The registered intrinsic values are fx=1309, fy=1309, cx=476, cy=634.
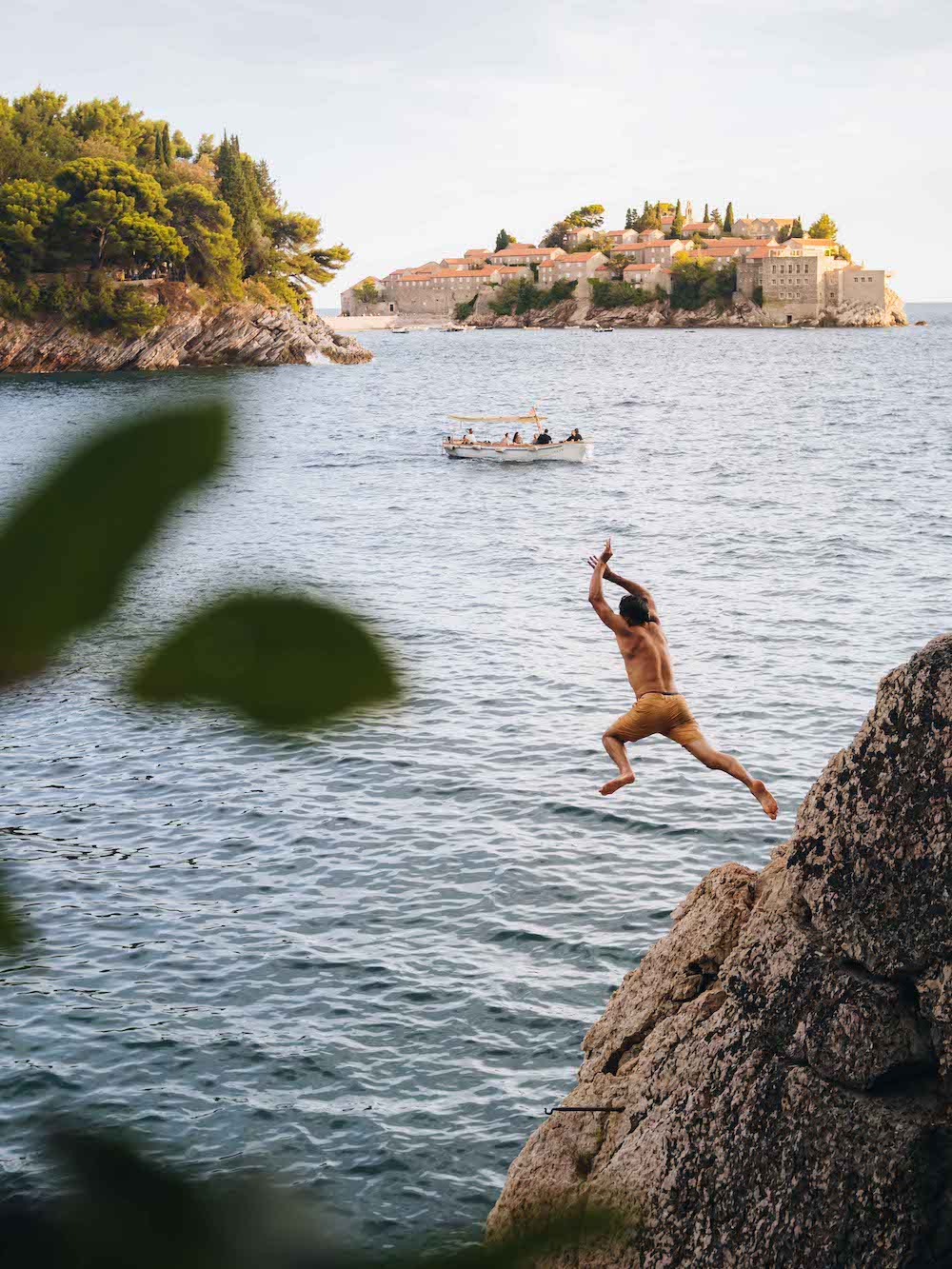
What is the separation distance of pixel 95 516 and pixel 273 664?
0.16 metres

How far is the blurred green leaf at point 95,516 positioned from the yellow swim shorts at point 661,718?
8.55 metres

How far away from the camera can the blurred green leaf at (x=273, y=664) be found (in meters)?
0.92

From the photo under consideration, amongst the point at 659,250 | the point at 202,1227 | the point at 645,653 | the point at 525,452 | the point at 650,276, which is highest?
the point at 659,250

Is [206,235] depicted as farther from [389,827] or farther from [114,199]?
[389,827]

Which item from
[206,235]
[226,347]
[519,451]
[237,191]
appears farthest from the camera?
[226,347]

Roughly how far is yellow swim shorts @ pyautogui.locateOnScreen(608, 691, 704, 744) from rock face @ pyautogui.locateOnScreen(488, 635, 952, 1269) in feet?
8.82

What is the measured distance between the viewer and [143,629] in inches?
44.7

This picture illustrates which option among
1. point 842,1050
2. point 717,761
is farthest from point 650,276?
point 842,1050

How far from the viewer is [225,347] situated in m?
92.3

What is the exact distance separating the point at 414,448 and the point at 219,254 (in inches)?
Result: 2479

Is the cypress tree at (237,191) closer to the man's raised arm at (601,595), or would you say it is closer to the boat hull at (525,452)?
the man's raised arm at (601,595)

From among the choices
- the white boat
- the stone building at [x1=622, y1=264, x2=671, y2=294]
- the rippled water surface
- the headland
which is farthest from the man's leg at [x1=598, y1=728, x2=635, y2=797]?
the stone building at [x1=622, y1=264, x2=671, y2=294]

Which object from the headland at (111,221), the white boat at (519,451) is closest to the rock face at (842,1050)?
the headland at (111,221)

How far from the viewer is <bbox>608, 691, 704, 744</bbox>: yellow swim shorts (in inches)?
371
